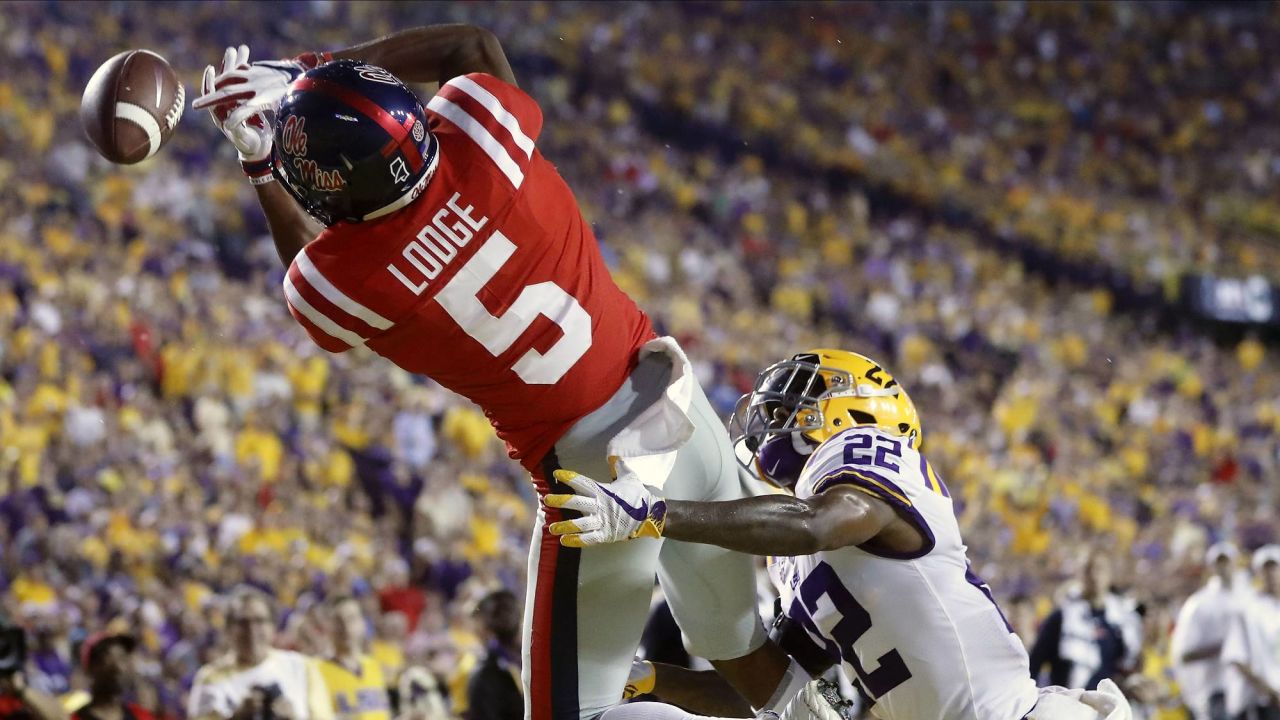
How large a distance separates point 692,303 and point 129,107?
1203 cm

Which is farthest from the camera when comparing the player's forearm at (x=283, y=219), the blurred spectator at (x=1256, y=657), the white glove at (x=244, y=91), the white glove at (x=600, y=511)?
the blurred spectator at (x=1256, y=657)

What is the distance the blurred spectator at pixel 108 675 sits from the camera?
5059 millimetres

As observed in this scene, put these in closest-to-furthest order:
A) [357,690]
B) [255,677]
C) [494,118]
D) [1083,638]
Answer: [494,118] < [255,677] < [357,690] < [1083,638]

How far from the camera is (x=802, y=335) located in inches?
626

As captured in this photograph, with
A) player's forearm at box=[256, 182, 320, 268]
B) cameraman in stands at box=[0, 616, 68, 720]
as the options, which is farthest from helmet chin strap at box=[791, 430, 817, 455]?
cameraman in stands at box=[0, 616, 68, 720]

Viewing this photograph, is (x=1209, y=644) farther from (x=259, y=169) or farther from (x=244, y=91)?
(x=244, y=91)

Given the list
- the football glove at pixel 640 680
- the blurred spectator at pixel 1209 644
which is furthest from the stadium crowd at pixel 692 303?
the football glove at pixel 640 680

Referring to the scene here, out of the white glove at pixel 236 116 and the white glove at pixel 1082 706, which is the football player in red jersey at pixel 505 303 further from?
the white glove at pixel 1082 706

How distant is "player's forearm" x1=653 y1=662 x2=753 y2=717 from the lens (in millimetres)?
3924

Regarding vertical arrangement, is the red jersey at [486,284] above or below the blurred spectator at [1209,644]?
below

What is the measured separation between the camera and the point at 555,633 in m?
3.19

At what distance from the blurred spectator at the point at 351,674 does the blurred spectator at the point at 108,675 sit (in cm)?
113

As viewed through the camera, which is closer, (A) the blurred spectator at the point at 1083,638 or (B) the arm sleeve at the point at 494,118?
(B) the arm sleeve at the point at 494,118

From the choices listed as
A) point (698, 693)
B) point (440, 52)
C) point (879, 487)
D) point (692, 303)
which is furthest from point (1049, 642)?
point (692, 303)
